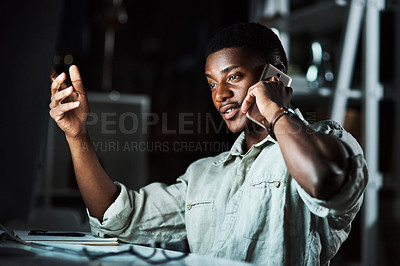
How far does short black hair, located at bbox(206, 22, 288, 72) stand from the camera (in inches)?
41.3

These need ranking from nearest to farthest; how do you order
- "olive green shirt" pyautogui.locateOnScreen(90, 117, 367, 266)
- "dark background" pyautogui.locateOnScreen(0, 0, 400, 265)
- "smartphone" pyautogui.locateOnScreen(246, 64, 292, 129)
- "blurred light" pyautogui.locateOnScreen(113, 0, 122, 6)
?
"olive green shirt" pyautogui.locateOnScreen(90, 117, 367, 266), "smartphone" pyautogui.locateOnScreen(246, 64, 292, 129), "dark background" pyautogui.locateOnScreen(0, 0, 400, 265), "blurred light" pyautogui.locateOnScreen(113, 0, 122, 6)

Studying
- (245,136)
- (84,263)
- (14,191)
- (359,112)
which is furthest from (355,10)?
(84,263)

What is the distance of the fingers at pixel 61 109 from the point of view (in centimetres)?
98

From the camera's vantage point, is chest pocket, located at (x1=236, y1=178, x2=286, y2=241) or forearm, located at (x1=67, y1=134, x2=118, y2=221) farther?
forearm, located at (x1=67, y1=134, x2=118, y2=221)

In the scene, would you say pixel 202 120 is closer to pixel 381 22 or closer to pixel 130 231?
pixel 381 22

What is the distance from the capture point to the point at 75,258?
26.8 inches

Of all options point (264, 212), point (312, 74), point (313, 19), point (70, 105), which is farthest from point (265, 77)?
point (313, 19)

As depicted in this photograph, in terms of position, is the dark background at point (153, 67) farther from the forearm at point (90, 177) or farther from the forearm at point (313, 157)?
the forearm at point (313, 157)

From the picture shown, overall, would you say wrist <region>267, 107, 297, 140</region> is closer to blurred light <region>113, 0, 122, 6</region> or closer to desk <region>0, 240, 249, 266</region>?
desk <region>0, 240, 249, 266</region>

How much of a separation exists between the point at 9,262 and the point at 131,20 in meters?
2.63

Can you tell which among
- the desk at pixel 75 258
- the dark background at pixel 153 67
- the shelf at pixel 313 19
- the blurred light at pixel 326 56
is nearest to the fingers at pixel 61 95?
the dark background at pixel 153 67

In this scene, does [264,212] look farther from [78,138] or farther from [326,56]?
[326,56]

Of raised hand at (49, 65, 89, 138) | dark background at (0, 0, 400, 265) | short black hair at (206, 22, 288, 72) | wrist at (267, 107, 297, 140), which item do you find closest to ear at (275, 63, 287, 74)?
short black hair at (206, 22, 288, 72)

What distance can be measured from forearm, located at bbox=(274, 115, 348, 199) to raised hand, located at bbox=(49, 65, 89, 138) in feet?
1.57
